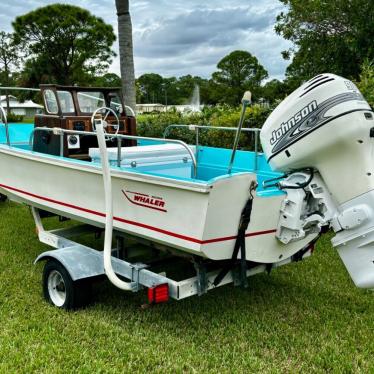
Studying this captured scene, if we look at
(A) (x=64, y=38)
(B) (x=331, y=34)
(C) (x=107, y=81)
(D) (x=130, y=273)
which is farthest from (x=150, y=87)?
(D) (x=130, y=273)

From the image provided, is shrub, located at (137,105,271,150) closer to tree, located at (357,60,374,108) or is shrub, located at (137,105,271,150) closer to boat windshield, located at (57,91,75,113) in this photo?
tree, located at (357,60,374,108)

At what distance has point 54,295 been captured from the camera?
470cm

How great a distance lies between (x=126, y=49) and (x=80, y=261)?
6560 millimetres

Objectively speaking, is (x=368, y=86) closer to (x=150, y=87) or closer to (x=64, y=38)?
(x=64, y=38)

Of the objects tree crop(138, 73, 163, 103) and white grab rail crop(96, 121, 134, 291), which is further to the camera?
tree crop(138, 73, 163, 103)

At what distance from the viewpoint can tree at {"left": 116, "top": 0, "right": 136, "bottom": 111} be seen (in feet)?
32.6

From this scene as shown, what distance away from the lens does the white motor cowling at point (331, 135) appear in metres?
3.33

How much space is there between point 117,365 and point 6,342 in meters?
0.94

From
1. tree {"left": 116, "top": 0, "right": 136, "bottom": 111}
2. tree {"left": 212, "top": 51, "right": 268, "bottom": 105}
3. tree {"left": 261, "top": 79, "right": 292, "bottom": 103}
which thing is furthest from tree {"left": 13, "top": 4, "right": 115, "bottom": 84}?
tree {"left": 116, "top": 0, "right": 136, "bottom": 111}

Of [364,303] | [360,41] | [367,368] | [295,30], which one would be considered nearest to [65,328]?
[367,368]

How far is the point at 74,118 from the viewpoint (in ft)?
19.7

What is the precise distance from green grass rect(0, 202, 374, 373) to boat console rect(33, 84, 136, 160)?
56.8 inches

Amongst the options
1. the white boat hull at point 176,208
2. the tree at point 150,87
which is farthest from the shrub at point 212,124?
the tree at point 150,87

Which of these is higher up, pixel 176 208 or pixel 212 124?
pixel 176 208
